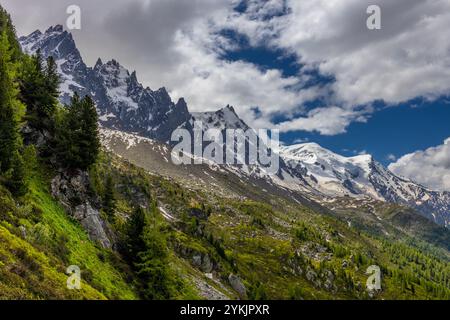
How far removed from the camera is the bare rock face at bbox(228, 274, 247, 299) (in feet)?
401

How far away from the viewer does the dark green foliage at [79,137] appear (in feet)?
200

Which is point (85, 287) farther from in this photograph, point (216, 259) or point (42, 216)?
point (216, 259)

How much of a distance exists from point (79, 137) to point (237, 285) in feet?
261

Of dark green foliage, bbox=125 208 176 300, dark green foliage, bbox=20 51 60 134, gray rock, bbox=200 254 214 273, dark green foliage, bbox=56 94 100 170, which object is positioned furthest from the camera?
gray rock, bbox=200 254 214 273

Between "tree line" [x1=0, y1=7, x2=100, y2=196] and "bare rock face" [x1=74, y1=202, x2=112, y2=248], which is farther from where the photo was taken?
"bare rock face" [x1=74, y1=202, x2=112, y2=248]

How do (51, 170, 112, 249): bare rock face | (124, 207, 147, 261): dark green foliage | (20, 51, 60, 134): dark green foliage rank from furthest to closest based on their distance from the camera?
1. (20, 51, 60, 134): dark green foliage
2. (124, 207, 147, 261): dark green foliage
3. (51, 170, 112, 249): bare rock face

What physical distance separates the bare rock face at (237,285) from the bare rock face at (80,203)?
232 ft

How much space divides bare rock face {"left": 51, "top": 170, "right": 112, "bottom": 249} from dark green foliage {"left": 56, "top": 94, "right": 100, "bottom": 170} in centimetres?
212

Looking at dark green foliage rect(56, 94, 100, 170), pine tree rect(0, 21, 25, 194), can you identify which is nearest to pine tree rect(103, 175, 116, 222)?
dark green foliage rect(56, 94, 100, 170)

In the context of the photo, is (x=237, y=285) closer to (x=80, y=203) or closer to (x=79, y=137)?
(x=80, y=203)

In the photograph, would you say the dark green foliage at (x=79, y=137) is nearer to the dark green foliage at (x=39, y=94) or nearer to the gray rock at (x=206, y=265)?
the dark green foliage at (x=39, y=94)

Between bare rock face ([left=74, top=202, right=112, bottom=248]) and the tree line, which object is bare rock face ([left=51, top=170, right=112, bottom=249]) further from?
the tree line

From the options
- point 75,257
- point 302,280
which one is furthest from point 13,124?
point 302,280
